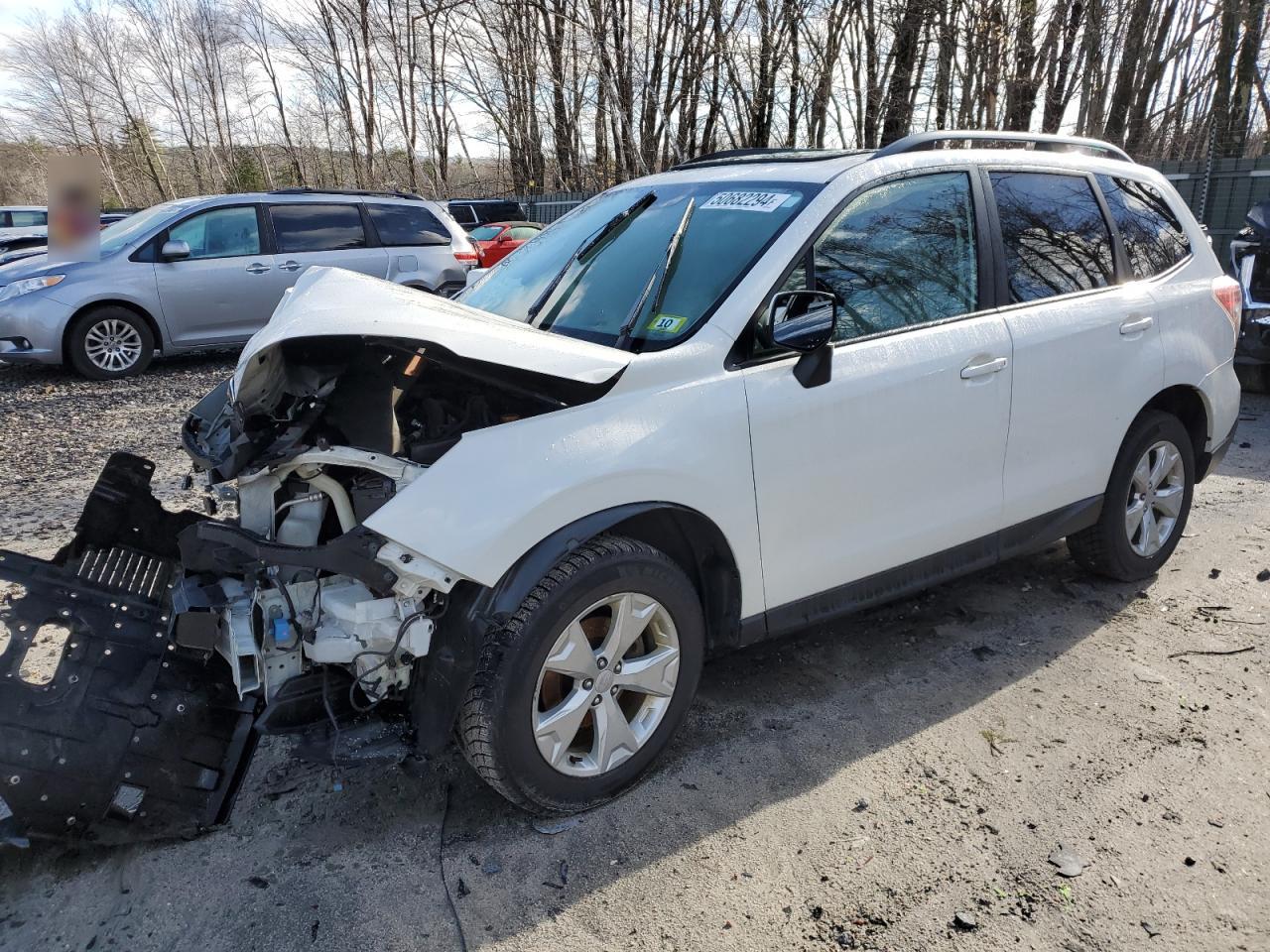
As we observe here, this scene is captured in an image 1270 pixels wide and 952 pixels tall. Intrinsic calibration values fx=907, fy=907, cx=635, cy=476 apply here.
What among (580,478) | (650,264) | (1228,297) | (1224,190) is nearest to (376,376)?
(580,478)

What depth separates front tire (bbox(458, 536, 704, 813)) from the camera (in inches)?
101

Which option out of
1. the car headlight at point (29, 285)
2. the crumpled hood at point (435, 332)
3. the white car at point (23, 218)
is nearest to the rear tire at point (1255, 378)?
the crumpled hood at point (435, 332)

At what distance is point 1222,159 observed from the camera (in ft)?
39.6

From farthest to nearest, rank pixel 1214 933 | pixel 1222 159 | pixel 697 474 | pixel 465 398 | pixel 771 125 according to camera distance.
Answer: pixel 771 125, pixel 1222 159, pixel 465 398, pixel 697 474, pixel 1214 933

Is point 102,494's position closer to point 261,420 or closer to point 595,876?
point 261,420

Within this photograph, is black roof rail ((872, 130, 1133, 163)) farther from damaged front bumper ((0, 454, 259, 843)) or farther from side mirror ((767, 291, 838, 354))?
damaged front bumper ((0, 454, 259, 843))

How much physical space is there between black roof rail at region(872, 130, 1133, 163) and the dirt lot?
2.05m

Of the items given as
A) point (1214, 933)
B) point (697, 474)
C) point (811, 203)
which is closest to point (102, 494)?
point (697, 474)

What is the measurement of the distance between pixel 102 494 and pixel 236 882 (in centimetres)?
133

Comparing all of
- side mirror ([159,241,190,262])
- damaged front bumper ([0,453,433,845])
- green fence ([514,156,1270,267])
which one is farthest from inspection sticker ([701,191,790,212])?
green fence ([514,156,1270,267])

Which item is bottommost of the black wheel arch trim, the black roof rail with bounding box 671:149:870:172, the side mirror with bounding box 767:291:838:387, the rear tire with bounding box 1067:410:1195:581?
the rear tire with bounding box 1067:410:1195:581

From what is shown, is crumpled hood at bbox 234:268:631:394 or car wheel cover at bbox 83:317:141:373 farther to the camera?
car wheel cover at bbox 83:317:141:373

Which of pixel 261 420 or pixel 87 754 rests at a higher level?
pixel 261 420

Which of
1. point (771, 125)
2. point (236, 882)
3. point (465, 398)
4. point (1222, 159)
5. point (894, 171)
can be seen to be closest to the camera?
point (236, 882)
